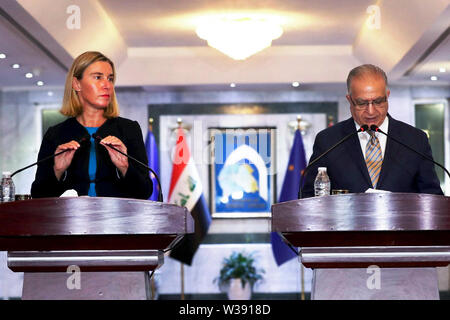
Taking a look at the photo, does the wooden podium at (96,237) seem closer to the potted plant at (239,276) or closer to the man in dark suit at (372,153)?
the man in dark suit at (372,153)

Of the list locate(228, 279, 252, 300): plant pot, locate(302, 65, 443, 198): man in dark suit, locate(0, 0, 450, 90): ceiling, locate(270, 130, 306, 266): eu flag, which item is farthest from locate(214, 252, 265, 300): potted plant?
locate(302, 65, 443, 198): man in dark suit

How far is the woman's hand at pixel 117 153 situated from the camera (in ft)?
7.38

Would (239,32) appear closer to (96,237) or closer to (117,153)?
(117,153)

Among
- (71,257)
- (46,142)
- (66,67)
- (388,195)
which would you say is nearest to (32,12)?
(66,67)

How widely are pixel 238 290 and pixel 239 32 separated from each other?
129 inches

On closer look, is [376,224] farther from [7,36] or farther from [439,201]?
[7,36]

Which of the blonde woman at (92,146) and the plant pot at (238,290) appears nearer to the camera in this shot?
the blonde woman at (92,146)

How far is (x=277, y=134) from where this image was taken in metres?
8.59

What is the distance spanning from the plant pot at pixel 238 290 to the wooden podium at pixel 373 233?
582 cm

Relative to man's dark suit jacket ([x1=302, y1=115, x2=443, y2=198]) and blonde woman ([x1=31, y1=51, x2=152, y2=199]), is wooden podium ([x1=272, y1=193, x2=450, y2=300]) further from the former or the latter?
blonde woman ([x1=31, y1=51, x2=152, y2=199])

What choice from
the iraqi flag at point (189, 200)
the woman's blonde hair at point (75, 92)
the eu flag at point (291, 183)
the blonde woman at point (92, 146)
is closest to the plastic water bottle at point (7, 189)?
the blonde woman at point (92, 146)

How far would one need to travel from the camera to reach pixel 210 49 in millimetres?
7758

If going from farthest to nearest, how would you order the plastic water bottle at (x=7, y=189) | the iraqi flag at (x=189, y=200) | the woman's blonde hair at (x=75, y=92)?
the iraqi flag at (x=189, y=200)
the woman's blonde hair at (x=75, y=92)
the plastic water bottle at (x=7, y=189)
